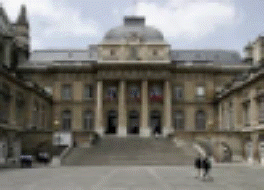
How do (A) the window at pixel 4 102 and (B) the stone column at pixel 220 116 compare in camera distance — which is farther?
(B) the stone column at pixel 220 116

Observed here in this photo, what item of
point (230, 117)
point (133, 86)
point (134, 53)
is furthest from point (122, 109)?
point (230, 117)

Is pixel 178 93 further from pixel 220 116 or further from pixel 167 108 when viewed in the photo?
pixel 220 116

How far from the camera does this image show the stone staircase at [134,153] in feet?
139

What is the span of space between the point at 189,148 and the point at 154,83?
1899cm

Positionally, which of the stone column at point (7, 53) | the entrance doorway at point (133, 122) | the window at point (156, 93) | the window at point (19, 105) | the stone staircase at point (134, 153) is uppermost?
the stone column at point (7, 53)

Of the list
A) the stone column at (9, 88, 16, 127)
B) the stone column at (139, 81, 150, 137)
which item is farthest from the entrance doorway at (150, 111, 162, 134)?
the stone column at (9, 88, 16, 127)

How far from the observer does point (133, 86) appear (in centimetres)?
6469

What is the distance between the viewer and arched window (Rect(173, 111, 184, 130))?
65375mm

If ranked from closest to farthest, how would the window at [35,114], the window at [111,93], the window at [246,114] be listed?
the window at [246,114] → the window at [35,114] → the window at [111,93]

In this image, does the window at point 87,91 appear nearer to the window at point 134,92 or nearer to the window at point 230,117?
the window at point 134,92

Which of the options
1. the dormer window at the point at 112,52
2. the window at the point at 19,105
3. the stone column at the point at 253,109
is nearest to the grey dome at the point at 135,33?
the dormer window at the point at 112,52

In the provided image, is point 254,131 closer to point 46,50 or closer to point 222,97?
point 222,97

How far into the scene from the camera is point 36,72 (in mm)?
66375

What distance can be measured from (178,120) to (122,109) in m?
8.34
